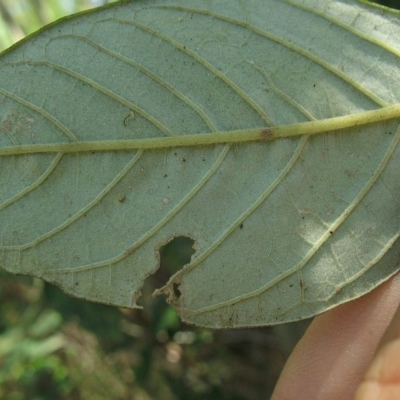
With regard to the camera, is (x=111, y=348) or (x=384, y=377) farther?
(x=111, y=348)

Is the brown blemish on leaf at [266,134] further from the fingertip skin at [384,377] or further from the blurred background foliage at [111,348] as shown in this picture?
the blurred background foliage at [111,348]

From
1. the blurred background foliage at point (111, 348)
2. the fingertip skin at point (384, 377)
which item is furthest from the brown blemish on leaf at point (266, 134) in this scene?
the blurred background foliage at point (111, 348)

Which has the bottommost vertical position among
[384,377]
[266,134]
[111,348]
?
[384,377]

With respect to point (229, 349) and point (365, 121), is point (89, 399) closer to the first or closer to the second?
point (229, 349)

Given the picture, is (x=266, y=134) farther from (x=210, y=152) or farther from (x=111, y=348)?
(x=111, y=348)

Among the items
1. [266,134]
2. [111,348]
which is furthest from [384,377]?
[111,348]

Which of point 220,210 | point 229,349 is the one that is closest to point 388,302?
point 220,210
